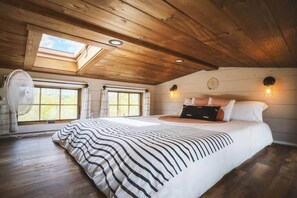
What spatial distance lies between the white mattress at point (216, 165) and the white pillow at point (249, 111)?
0.30m

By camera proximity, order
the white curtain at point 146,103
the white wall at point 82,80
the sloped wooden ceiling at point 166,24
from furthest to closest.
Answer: the white curtain at point 146,103 → the white wall at point 82,80 → the sloped wooden ceiling at point 166,24

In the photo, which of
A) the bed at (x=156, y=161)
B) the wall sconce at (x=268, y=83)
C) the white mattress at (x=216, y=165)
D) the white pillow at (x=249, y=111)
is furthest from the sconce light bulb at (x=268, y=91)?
the bed at (x=156, y=161)

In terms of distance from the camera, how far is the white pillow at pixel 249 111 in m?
2.76

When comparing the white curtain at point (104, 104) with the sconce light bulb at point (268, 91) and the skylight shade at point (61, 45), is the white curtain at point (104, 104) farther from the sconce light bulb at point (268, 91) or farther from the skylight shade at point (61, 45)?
the sconce light bulb at point (268, 91)

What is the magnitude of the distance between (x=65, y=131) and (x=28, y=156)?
1.94ft

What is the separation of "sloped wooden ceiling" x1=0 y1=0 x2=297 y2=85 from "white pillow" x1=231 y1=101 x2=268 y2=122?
0.78m

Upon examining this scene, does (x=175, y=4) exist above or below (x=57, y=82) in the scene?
above

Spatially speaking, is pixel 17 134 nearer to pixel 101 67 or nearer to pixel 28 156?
pixel 28 156

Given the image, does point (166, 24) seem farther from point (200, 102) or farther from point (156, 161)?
point (200, 102)

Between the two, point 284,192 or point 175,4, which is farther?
point 284,192

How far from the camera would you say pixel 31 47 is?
2113 mm

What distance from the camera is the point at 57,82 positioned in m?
3.27

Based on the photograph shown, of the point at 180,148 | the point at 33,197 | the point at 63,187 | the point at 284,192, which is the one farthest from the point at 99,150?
the point at 284,192

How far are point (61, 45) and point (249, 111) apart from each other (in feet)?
12.1
